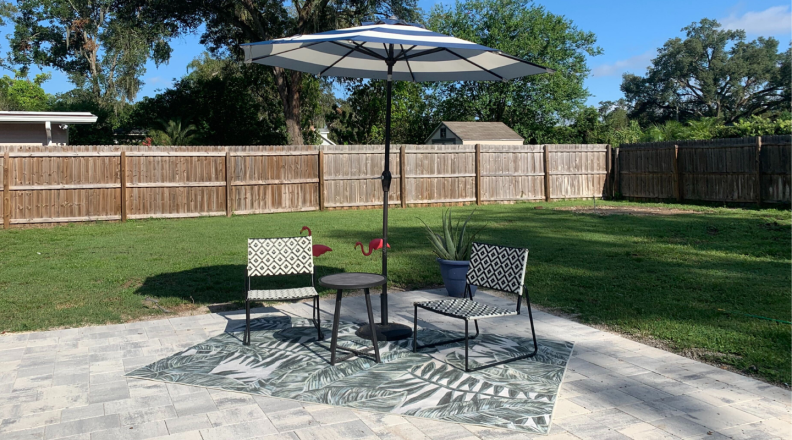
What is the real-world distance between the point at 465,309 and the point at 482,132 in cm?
2739

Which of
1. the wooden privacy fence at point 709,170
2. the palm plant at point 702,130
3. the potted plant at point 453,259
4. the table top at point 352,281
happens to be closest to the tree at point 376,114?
the wooden privacy fence at point 709,170

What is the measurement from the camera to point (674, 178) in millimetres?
18469

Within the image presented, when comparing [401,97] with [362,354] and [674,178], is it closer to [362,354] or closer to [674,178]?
[674,178]

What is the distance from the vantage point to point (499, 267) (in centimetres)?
481

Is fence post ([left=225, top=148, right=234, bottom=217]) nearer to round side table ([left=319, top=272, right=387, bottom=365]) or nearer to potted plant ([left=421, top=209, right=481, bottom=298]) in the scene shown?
potted plant ([left=421, top=209, right=481, bottom=298])

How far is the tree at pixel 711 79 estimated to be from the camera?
50.6m

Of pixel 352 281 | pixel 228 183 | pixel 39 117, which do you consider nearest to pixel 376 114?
pixel 228 183

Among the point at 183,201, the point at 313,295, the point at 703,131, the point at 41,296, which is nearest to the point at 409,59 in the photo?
the point at 313,295

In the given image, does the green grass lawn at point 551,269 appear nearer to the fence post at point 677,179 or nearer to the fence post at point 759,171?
the fence post at point 759,171

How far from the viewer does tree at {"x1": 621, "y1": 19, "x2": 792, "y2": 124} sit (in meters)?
50.6

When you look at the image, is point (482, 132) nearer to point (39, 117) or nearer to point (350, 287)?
point (39, 117)

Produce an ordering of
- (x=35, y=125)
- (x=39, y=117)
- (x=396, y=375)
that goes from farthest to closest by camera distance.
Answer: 1. (x=35, y=125)
2. (x=39, y=117)
3. (x=396, y=375)

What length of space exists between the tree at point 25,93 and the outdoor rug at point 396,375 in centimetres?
4622

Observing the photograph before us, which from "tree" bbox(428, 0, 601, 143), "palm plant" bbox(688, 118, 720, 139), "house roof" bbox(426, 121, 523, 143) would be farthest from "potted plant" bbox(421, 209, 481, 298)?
"tree" bbox(428, 0, 601, 143)
